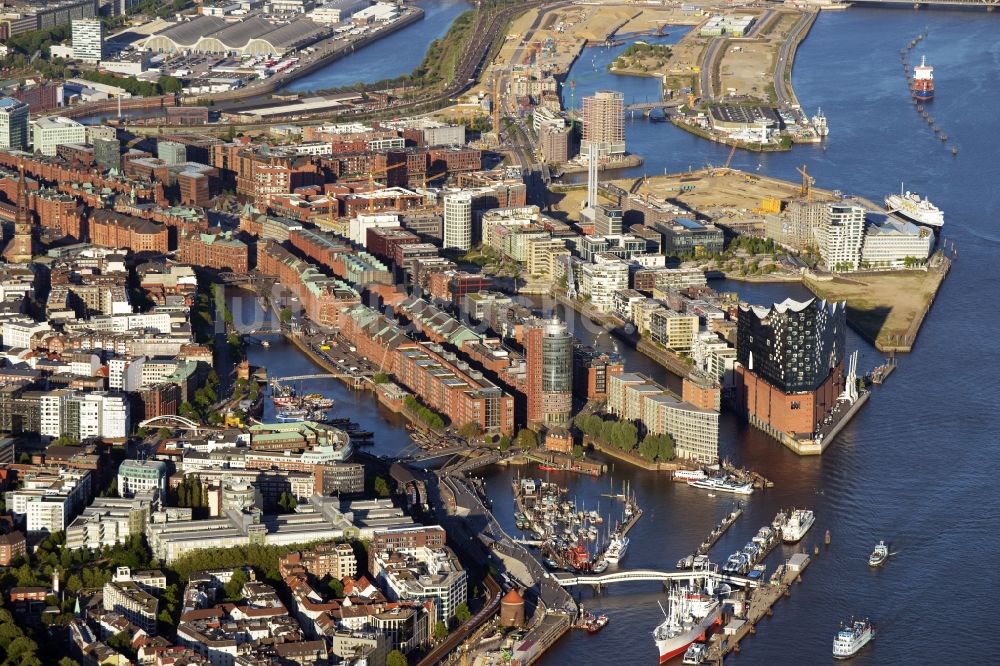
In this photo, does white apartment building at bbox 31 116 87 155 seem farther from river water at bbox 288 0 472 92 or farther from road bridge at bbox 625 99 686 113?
road bridge at bbox 625 99 686 113

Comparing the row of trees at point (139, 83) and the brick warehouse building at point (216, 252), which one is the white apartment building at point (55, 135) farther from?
the brick warehouse building at point (216, 252)

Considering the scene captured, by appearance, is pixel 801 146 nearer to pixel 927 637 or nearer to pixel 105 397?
pixel 105 397

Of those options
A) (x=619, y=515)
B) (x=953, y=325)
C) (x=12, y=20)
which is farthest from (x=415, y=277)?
(x=12, y=20)

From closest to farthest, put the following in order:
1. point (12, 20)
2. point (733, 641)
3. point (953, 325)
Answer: point (733, 641)
point (953, 325)
point (12, 20)

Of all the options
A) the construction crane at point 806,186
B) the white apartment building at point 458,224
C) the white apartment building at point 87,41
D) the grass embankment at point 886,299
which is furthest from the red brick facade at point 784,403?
the white apartment building at point 87,41

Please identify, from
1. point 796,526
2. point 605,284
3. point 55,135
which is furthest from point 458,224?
point 796,526

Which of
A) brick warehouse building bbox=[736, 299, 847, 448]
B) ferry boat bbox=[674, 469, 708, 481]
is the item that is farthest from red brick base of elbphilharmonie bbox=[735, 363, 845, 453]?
ferry boat bbox=[674, 469, 708, 481]

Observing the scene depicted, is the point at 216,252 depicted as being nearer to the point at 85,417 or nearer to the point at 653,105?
the point at 85,417
